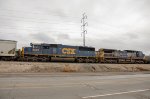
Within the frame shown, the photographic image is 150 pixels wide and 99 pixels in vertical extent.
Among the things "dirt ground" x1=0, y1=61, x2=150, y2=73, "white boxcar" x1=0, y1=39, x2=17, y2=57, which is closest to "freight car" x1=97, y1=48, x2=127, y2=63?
"dirt ground" x1=0, y1=61, x2=150, y2=73

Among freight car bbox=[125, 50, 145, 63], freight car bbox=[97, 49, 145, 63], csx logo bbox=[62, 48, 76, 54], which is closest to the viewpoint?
csx logo bbox=[62, 48, 76, 54]

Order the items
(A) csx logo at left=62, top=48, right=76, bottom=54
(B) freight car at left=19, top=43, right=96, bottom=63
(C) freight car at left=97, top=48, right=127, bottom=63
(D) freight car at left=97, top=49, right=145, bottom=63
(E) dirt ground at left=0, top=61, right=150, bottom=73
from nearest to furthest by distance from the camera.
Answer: (E) dirt ground at left=0, top=61, right=150, bottom=73 < (B) freight car at left=19, top=43, right=96, bottom=63 < (A) csx logo at left=62, top=48, right=76, bottom=54 < (C) freight car at left=97, top=48, right=127, bottom=63 < (D) freight car at left=97, top=49, right=145, bottom=63

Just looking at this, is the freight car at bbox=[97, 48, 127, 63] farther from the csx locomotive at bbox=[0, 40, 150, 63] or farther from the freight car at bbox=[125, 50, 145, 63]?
the freight car at bbox=[125, 50, 145, 63]

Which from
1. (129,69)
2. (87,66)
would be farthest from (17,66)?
(129,69)

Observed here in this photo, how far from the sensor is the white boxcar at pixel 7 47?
105 ft

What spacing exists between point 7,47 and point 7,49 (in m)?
0.45

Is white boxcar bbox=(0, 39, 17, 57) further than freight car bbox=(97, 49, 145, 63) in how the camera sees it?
No

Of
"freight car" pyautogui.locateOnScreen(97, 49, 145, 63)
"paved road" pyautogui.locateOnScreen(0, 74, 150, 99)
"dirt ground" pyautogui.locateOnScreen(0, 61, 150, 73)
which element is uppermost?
"freight car" pyautogui.locateOnScreen(97, 49, 145, 63)

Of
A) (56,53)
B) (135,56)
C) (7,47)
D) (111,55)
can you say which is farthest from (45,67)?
(135,56)

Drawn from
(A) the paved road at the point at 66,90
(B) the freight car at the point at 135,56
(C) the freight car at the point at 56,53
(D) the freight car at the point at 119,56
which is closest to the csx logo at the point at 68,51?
(C) the freight car at the point at 56,53

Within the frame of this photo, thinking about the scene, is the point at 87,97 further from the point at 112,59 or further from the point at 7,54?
the point at 112,59

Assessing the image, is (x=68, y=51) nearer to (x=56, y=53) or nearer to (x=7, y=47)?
(x=56, y=53)

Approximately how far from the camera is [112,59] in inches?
1797

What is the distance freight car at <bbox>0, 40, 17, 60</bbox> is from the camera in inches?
1262
